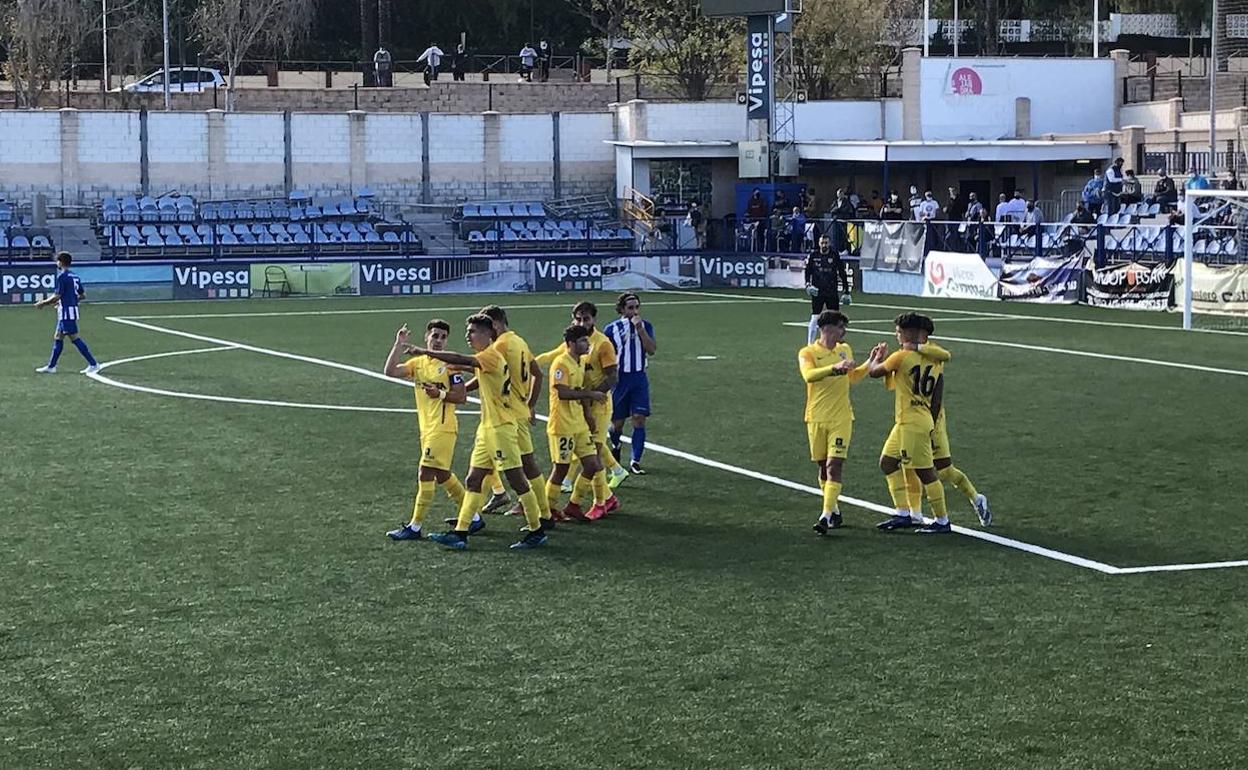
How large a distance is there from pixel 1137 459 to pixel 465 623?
8.34 meters

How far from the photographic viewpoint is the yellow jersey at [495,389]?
12.4 m

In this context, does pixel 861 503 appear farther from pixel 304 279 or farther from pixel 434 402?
pixel 304 279

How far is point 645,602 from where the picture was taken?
10945mm

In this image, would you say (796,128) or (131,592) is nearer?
(131,592)

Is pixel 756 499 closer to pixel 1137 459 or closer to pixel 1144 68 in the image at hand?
pixel 1137 459

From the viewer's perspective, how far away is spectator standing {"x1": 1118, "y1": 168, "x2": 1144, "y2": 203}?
4216 cm

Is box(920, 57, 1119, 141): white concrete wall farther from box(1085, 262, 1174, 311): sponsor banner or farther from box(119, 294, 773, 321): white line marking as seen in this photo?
box(1085, 262, 1174, 311): sponsor banner

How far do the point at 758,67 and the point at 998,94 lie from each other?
27.9ft

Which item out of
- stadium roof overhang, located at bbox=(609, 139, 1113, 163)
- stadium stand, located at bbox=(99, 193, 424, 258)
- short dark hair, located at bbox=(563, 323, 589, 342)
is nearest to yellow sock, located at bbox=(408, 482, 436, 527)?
short dark hair, located at bbox=(563, 323, 589, 342)

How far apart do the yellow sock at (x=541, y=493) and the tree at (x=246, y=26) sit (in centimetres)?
5137

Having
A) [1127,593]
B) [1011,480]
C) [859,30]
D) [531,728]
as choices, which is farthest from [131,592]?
[859,30]

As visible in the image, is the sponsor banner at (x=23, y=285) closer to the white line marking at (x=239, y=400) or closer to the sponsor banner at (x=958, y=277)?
the white line marking at (x=239, y=400)

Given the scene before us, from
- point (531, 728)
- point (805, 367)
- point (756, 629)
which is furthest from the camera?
point (805, 367)

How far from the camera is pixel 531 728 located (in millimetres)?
8258
